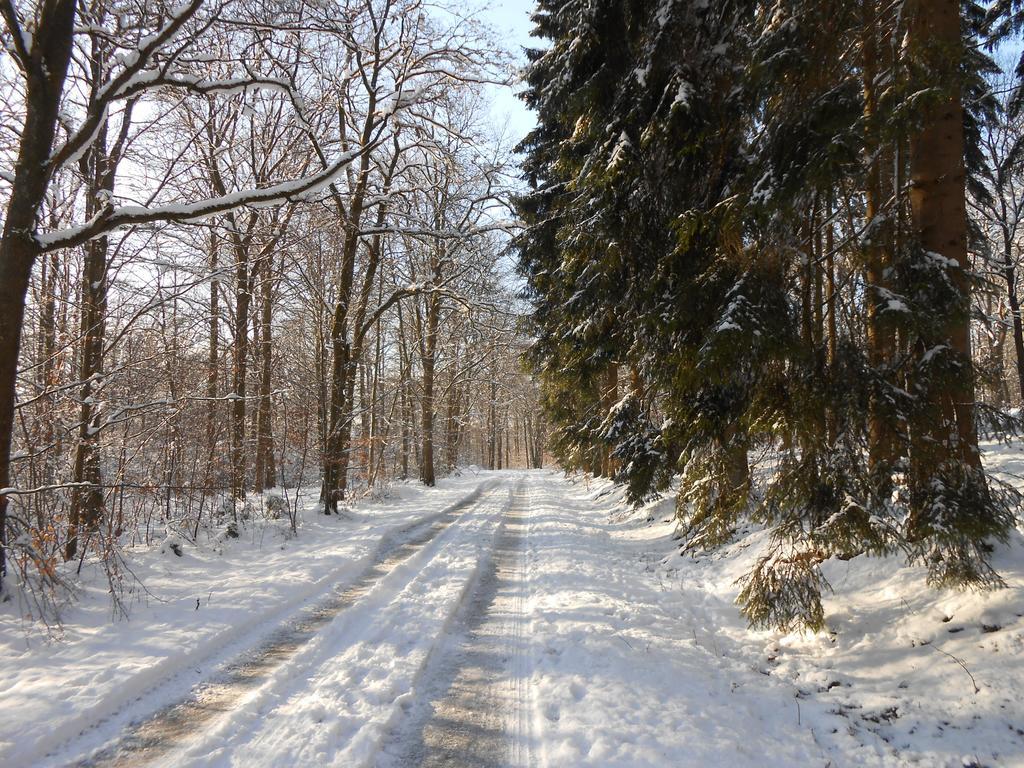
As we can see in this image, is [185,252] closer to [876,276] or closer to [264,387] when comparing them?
[264,387]

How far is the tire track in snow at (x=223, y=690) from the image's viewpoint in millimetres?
2949

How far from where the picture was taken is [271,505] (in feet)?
34.5

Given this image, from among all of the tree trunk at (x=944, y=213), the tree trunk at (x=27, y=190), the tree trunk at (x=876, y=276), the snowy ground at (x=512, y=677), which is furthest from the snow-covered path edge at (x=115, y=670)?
the tree trunk at (x=944, y=213)

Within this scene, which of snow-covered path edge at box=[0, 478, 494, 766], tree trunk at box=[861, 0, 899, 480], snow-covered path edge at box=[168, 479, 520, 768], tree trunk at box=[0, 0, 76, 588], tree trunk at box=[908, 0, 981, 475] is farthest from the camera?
tree trunk at box=[0, 0, 76, 588]

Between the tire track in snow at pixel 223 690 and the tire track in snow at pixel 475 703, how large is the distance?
4.10 ft

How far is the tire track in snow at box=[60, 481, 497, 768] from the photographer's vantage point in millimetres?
2949

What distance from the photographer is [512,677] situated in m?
4.00

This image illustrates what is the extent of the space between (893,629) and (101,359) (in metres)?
9.48

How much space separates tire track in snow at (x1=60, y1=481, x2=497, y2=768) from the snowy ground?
0.02m

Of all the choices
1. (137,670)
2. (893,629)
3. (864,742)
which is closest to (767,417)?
(893,629)

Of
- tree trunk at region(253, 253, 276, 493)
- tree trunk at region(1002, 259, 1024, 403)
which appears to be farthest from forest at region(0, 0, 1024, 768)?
tree trunk at region(1002, 259, 1024, 403)

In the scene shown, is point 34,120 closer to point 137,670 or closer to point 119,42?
point 119,42

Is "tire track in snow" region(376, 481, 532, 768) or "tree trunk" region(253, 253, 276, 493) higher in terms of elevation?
"tree trunk" region(253, 253, 276, 493)

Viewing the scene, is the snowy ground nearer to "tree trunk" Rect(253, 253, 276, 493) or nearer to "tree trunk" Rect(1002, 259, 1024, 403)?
"tree trunk" Rect(253, 253, 276, 493)
